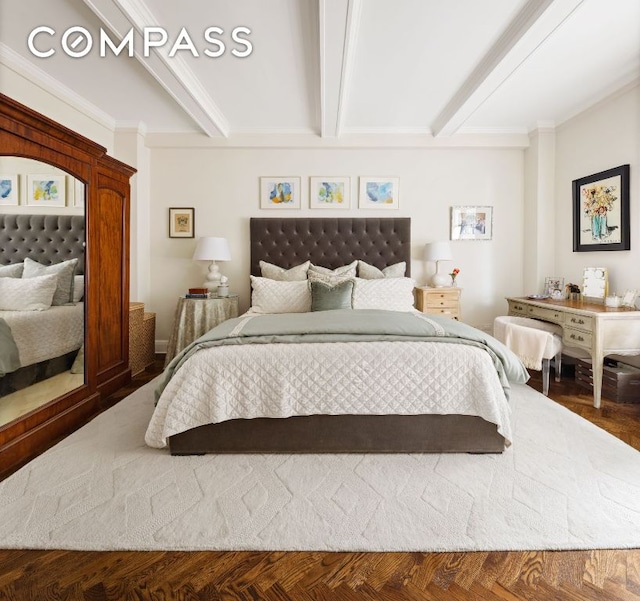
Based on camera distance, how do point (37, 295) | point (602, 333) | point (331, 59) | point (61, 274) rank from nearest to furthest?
1. point (37, 295)
2. point (61, 274)
3. point (331, 59)
4. point (602, 333)

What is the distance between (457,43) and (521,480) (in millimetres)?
2984

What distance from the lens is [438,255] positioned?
436 centimetres

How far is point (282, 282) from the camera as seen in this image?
4016mm

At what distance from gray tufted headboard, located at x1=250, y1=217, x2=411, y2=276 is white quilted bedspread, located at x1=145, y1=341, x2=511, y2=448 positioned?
2539mm

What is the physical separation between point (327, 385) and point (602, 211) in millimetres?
3408

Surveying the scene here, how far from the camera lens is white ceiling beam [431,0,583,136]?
2395 millimetres

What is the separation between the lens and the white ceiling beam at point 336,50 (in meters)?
2.37

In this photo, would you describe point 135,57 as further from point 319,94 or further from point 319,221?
point 319,221

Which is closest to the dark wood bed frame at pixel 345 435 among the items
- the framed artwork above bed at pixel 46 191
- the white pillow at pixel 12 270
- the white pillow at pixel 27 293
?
the white pillow at pixel 27 293

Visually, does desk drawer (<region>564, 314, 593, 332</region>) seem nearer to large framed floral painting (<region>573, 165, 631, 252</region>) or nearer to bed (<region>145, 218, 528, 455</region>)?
large framed floral painting (<region>573, 165, 631, 252</region>)

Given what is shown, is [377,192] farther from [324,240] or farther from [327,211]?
[324,240]

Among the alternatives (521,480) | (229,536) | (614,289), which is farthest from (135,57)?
(614,289)

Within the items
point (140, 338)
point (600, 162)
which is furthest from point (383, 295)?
point (140, 338)

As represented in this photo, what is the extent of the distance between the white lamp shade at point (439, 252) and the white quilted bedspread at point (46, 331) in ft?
11.4
